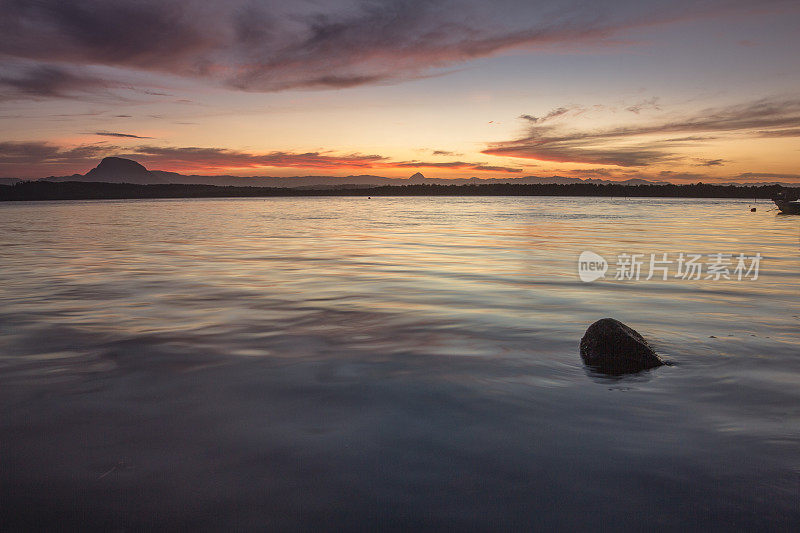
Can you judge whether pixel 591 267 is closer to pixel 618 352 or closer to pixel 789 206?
pixel 618 352

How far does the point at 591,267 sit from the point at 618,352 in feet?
36.3

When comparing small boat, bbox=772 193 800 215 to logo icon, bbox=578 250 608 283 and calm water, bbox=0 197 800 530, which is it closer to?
logo icon, bbox=578 250 608 283

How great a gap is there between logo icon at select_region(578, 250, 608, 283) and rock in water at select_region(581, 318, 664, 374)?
7.82 m

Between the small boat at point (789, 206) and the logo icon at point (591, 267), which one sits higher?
the small boat at point (789, 206)

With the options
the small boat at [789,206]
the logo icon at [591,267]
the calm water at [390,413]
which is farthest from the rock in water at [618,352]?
the small boat at [789,206]

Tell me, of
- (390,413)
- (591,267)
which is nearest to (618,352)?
(390,413)

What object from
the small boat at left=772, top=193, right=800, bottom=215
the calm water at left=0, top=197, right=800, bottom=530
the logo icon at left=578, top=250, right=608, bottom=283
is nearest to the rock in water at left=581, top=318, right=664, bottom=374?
the calm water at left=0, top=197, right=800, bottom=530

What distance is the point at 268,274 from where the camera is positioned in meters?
15.6

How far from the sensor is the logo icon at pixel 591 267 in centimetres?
1520

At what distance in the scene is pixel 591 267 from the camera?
17.1 meters

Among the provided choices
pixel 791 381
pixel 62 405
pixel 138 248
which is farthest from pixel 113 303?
pixel 138 248

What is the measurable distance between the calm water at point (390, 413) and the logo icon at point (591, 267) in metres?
3.38

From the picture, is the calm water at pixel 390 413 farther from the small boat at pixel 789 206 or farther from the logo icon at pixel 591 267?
the small boat at pixel 789 206

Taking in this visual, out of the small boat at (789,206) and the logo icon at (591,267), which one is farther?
the small boat at (789,206)
